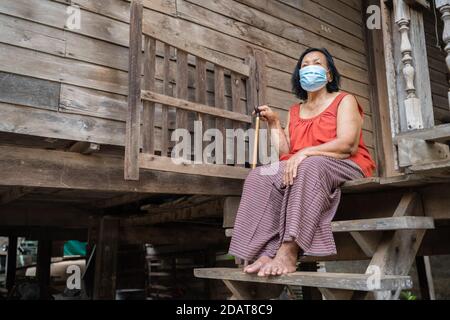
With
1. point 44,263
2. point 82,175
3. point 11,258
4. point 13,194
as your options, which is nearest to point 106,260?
point 13,194

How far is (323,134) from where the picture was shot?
2666 millimetres

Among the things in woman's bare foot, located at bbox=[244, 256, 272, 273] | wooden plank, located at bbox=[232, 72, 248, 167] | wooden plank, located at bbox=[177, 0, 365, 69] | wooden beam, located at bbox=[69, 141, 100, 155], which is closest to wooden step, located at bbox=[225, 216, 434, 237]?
woman's bare foot, located at bbox=[244, 256, 272, 273]

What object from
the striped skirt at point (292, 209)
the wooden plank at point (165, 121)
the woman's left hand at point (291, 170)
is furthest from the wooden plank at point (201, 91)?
the woman's left hand at point (291, 170)

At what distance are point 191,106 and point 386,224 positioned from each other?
1395mm

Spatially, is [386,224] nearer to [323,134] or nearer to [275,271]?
[275,271]

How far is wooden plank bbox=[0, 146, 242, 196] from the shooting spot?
2.57 meters

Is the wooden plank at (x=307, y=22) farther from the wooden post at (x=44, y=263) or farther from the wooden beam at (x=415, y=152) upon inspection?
the wooden post at (x=44, y=263)

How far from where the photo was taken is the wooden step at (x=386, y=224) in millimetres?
2047

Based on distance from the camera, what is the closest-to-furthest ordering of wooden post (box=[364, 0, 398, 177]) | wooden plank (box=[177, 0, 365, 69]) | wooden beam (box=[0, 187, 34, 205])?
wooden beam (box=[0, 187, 34, 205]) < wooden plank (box=[177, 0, 365, 69]) < wooden post (box=[364, 0, 398, 177])

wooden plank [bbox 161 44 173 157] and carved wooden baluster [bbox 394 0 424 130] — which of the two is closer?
carved wooden baluster [bbox 394 0 424 130]

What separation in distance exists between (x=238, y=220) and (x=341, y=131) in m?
0.78

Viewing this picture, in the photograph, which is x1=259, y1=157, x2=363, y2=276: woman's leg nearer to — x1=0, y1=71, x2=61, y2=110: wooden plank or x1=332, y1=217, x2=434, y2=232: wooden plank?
x1=332, y1=217, x2=434, y2=232: wooden plank

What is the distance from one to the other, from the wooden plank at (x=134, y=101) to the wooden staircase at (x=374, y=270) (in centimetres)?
70

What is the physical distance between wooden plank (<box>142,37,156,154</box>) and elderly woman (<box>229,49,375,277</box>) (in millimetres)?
625
